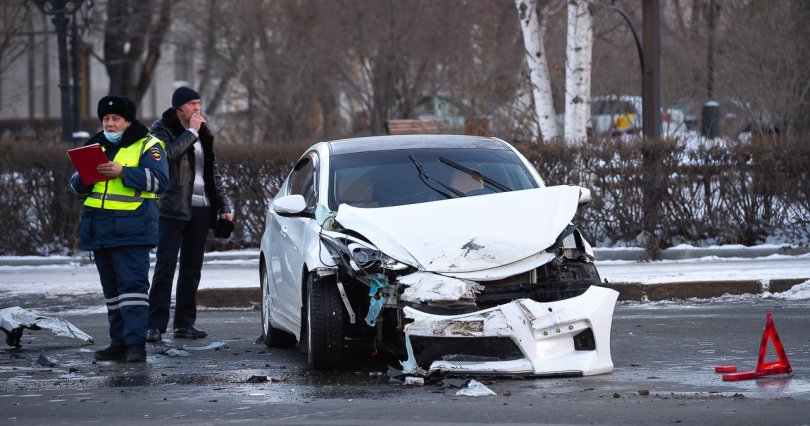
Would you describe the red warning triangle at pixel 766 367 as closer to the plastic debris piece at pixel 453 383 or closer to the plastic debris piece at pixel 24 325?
the plastic debris piece at pixel 453 383

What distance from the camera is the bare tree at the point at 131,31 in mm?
34094

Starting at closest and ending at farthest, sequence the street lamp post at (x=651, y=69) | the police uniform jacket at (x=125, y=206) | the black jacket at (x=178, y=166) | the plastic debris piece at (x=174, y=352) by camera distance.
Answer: the police uniform jacket at (x=125, y=206) → the plastic debris piece at (x=174, y=352) → the black jacket at (x=178, y=166) → the street lamp post at (x=651, y=69)

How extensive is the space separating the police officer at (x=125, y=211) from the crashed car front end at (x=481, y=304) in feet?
6.20

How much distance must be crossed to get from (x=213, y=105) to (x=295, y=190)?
23914 mm

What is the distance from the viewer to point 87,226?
30.7 ft

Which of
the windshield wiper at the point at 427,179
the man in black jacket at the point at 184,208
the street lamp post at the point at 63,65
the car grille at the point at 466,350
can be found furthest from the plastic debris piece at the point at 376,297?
the street lamp post at the point at 63,65

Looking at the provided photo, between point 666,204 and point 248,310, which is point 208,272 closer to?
point 248,310

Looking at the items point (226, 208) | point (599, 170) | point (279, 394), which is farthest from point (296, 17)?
point (279, 394)

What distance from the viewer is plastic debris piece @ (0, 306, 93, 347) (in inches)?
396

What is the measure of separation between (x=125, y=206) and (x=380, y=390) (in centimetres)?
261

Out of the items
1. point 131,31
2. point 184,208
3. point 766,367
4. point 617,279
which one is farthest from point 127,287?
point 131,31

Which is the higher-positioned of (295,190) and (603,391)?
(295,190)

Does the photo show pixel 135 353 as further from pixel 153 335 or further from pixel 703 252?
pixel 703 252

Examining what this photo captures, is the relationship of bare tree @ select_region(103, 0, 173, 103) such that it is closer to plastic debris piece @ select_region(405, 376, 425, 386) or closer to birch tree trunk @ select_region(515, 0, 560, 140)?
birch tree trunk @ select_region(515, 0, 560, 140)
